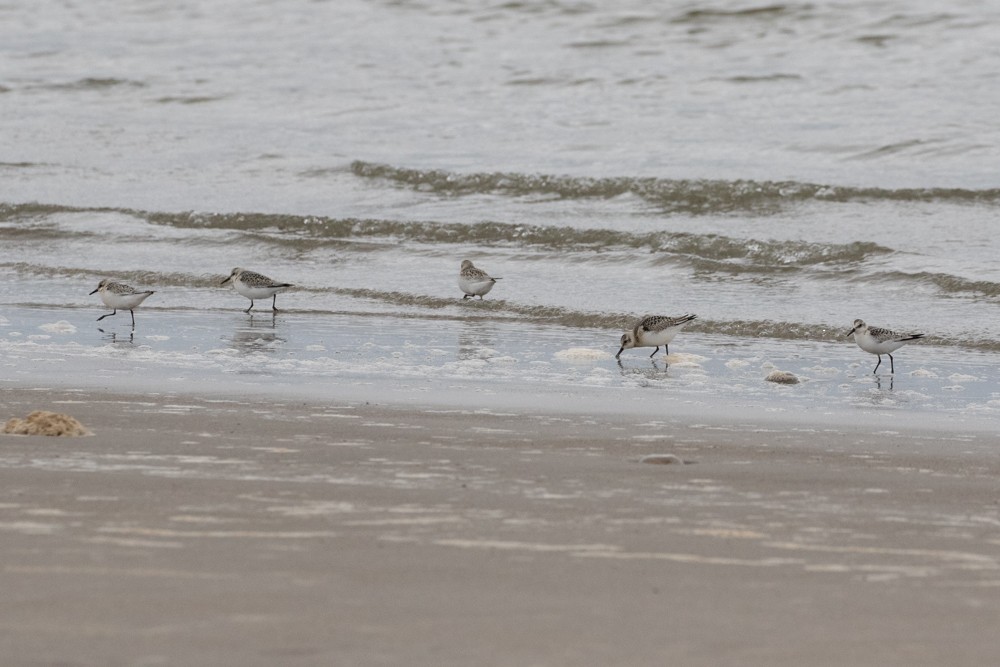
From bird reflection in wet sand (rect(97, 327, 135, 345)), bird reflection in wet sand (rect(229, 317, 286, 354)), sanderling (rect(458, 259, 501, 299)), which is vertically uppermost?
sanderling (rect(458, 259, 501, 299))

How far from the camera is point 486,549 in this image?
14.8 ft

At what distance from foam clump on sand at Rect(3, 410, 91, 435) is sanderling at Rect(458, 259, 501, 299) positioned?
727 centimetres

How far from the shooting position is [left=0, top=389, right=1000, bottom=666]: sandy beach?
366 centimetres

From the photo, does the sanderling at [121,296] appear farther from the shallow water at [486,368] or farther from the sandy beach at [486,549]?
the sandy beach at [486,549]

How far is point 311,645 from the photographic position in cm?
359

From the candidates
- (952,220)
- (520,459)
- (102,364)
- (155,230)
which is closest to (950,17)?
(952,220)

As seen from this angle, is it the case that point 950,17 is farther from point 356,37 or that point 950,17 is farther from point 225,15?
point 225,15

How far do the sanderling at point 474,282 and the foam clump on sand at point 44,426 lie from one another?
23.9 ft

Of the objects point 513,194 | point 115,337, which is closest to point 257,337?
point 115,337

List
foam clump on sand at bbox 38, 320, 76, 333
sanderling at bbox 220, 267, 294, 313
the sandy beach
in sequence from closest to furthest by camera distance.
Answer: the sandy beach
foam clump on sand at bbox 38, 320, 76, 333
sanderling at bbox 220, 267, 294, 313

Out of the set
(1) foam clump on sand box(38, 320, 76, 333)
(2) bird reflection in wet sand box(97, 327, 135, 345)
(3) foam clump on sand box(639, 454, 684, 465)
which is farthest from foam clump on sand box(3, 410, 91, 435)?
(1) foam clump on sand box(38, 320, 76, 333)

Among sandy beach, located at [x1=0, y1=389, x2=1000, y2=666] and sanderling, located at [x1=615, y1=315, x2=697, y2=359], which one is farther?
sanderling, located at [x1=615, y1=315, x2=697, y2=359]

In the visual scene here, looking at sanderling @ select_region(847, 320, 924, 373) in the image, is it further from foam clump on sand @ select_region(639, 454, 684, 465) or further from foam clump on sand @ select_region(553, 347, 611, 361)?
foam clump on sand @ select_region(639, 454, 684, 465)

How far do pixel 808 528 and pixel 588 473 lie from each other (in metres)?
1.14
